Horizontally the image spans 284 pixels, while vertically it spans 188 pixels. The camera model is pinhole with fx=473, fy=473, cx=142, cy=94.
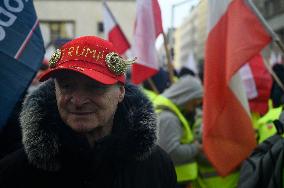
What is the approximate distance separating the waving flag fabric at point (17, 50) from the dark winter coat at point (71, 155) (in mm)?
355

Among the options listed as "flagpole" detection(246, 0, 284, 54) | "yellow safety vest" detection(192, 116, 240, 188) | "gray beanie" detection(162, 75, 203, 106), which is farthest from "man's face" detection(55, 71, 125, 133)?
"yellow safety vest" detection(192, 116, 240, 188)

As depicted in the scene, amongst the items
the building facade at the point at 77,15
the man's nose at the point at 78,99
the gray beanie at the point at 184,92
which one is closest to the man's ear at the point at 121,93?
the man's nose at the point at 78,99

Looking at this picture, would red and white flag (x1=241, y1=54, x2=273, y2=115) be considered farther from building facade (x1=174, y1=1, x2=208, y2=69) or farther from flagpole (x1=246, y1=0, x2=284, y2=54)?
building facade (x1=174, y1=1, x2=208, y2=69)

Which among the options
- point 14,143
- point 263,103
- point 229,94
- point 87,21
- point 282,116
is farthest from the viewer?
point 87,21

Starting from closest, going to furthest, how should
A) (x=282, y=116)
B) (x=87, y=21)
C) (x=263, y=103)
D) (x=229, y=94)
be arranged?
(x=282, y=116) → (x=229, y=94) → (x=263, y=103) → (x=87, y=21)

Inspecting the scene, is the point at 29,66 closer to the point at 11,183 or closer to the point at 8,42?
the point at 8,42

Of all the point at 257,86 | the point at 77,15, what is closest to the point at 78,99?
the point at 257,86

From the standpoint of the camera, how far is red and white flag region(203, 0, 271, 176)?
12.1 ft

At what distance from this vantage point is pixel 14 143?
9.01 ft

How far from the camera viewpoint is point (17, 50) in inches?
103

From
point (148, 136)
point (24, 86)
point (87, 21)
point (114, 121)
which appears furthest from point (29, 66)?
point (87, 21)

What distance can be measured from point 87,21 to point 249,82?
22597 millimetres

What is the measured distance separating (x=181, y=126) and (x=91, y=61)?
6.75 ft

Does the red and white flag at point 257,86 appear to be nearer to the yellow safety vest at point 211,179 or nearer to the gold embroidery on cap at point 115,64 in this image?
the yellow safety vest at point 211,179
